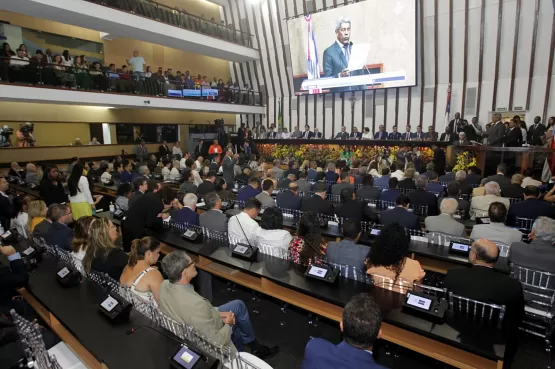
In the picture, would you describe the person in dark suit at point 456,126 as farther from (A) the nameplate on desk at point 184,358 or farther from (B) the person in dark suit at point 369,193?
(A) the nameplate on desk at point 184,358

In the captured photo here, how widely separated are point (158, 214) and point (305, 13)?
41.7 feet

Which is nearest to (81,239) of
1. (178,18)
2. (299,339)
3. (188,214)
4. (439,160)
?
(188,214)

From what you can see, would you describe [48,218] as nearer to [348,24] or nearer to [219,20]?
[348,24]

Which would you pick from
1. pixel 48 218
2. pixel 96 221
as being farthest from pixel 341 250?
Answer: pixel 48 218

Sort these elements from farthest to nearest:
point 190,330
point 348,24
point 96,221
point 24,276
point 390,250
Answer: point 348,24 → point 96,221 → point 24,276 → point 390,250 → point 190,330

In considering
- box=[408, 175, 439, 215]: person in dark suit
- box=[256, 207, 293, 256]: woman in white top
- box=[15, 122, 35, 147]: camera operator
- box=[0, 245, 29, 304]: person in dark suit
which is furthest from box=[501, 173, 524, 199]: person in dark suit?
box=[15, 122, 35, 147]: camera operator

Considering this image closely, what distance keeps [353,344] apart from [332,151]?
11721 mm

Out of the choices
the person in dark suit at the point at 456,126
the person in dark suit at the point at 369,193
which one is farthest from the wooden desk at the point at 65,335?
the person in dark suit at the point at 456,126

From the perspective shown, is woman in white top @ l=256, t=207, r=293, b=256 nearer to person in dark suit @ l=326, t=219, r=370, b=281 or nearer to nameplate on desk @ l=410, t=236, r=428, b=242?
person in dark suit @ l=326, t=219, r=370, b=281

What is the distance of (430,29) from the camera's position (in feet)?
40.1

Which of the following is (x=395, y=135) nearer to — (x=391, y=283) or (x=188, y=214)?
(x=188, y=214)

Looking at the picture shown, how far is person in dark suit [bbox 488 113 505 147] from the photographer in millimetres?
8484

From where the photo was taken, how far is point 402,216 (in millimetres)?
4184

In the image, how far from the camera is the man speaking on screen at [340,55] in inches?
539
